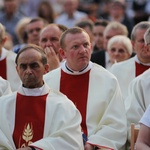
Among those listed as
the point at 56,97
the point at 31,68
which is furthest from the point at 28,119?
the point at 31,68

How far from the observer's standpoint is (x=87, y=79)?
24.3ft

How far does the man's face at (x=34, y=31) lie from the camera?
10.7 meters

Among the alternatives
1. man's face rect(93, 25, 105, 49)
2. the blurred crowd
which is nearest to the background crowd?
man's face rect(93, 25, 105, 49)

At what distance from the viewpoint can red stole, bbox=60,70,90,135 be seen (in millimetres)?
7340

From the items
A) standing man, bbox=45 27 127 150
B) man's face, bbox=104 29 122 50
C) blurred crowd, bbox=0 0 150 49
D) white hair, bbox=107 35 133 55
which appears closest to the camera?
A: standing man, bbox=45 27 127 150

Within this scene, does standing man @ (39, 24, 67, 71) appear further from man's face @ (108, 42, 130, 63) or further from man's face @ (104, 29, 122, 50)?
man's face @ (104, 29, 122, 50)

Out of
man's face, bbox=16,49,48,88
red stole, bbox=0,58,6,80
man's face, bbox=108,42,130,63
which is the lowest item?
red stole, bbox=0,58,6,80

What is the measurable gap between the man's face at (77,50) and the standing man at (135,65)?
119cm

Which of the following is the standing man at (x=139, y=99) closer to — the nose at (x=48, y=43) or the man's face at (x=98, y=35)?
the nose at (x=48, y=43)

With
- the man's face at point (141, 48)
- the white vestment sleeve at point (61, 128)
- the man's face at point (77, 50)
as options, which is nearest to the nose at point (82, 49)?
the man's face at point (77, 50)

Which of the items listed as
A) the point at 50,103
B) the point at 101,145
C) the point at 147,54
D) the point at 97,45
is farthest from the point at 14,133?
the point at 97,45

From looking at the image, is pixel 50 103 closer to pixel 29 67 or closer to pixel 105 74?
pixel 29 67

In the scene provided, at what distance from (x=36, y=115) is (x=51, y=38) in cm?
234

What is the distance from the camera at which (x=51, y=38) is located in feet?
28.5
